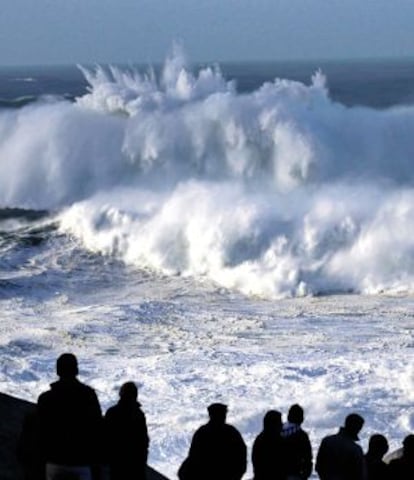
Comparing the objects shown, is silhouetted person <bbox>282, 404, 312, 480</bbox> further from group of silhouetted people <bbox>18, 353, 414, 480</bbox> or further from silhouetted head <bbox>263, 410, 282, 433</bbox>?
silhouetted head <bbox>263, 410, 282, 433</bbox>

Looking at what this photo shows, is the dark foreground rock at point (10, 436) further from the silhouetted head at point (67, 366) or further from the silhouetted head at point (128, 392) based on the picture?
the silhouetted head at point (67, 366)

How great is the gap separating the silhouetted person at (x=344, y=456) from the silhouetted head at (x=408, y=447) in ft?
0.94

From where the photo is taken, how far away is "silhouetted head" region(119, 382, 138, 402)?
7.07 meters

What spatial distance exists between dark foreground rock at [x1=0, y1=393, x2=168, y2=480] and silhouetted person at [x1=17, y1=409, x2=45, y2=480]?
3.98 feet

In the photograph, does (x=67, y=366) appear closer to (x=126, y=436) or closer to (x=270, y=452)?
(x=126, y=436)

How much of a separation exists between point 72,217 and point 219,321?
36.9 ft

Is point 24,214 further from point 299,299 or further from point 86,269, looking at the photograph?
point 299,299

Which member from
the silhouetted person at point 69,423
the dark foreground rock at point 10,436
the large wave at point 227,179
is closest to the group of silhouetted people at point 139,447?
the silhouetted person at point 69,423

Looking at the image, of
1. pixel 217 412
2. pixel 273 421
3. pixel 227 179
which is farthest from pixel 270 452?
pixel 227 179

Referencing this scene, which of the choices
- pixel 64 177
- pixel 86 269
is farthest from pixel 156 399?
pixel 64 177

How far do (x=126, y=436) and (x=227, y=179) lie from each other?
2402cm

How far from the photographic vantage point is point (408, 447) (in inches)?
279

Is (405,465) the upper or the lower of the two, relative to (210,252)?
lower

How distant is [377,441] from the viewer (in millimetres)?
7418
